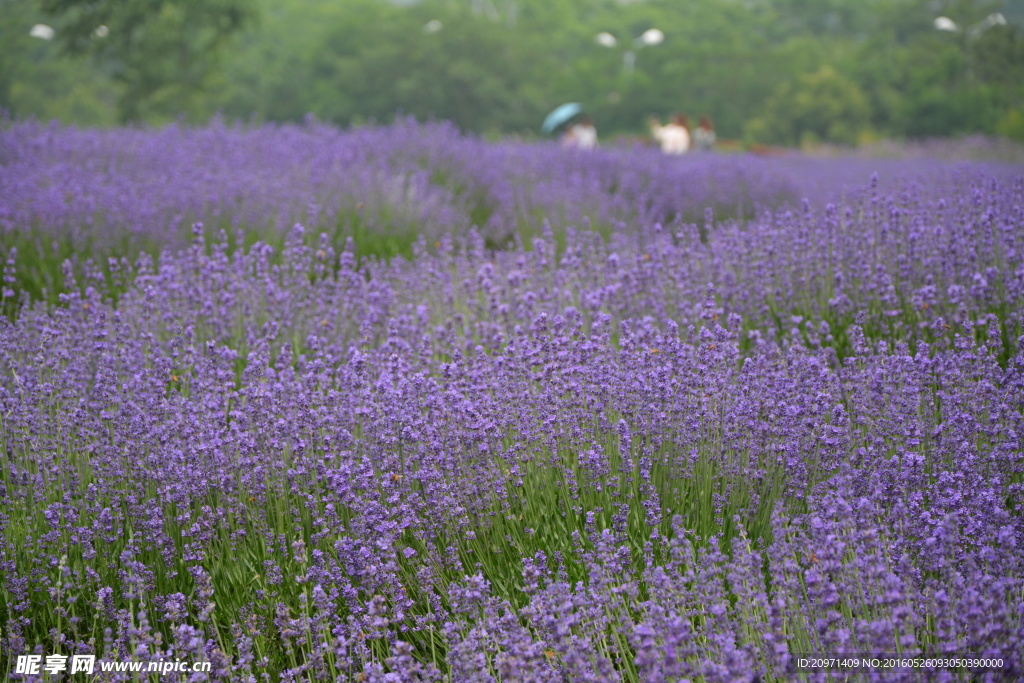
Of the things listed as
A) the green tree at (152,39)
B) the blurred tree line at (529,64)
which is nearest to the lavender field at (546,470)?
the blurred tree line at (529,64)

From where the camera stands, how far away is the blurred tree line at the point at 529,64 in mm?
17094

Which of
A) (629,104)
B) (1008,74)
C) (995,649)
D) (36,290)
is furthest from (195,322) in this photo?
(629,104)

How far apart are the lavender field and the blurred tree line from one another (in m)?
13.0

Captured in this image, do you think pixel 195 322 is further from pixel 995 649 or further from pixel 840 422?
pixel 995 649

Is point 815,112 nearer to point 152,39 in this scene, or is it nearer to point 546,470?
point 152,39

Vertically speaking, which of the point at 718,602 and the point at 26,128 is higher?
the point at 718,602

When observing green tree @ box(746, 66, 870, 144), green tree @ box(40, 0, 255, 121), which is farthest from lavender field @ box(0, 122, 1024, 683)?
green tree @ box(746, 66, 870, 144)

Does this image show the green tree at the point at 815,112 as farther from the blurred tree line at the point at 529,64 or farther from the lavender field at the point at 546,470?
the lavender field at the point at 546,470

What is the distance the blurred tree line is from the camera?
17094 millimetres

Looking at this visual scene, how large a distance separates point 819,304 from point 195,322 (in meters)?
2.70

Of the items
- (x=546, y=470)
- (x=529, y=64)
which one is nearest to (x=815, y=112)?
Result: (x=529, y=64)

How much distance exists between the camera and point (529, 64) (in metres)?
29.4

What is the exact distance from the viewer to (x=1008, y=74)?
14250 millimetres

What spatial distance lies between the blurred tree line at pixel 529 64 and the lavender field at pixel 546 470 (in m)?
13.0
